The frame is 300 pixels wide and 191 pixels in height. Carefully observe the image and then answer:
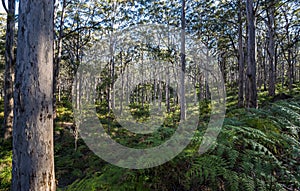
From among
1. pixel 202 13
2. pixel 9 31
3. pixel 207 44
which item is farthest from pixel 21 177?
pixel 207 44

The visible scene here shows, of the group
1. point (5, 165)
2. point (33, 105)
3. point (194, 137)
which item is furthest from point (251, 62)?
point (5, 165)

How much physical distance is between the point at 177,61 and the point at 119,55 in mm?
6362

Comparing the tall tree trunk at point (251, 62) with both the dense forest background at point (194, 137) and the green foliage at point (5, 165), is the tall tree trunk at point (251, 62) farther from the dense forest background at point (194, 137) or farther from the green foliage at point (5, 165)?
the green foliage at point (5, 165)

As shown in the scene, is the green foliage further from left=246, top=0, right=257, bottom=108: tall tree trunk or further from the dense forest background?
left=246, top=0, right=257, bottom=108: tall tree trunk

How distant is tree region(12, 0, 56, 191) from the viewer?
197 cm

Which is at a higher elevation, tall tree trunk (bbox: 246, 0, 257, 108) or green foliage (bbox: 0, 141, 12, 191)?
tall tree trunk (bbox: 246, 0, 257, 108)

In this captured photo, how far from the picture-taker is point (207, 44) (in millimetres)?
18859

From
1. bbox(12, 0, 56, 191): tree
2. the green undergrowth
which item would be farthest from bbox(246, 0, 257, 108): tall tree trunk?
bbox(12, 0, 56, 191): tree

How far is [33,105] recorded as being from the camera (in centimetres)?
202

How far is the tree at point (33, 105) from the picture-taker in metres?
1.97

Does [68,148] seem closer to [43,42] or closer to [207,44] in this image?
[43,42]

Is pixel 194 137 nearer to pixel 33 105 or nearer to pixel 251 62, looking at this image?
pixel 33 105

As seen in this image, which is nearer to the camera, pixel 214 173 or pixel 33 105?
pixel 214 173

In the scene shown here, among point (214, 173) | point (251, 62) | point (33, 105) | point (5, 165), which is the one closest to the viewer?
point (214, 173)
